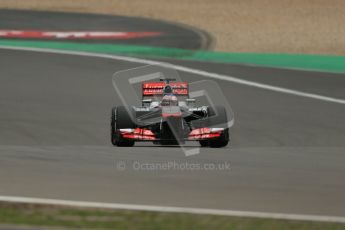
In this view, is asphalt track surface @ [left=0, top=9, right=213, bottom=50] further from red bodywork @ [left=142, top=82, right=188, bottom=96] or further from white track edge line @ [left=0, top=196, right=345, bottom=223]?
white track edge line @ [left=0, top=196, right=345, bottom=223]

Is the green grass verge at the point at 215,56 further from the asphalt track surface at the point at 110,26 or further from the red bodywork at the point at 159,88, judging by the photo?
the red bodywork at the point at 159,88

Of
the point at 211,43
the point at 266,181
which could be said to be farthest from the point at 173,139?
the point at 211,43

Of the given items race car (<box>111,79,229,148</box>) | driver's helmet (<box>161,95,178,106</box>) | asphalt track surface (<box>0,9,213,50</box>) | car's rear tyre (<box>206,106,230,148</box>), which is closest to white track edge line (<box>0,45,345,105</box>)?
asphalt track surface (<box>0,9,213,50</box>)

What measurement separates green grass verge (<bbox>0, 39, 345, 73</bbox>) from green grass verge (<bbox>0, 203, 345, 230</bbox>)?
16.1m

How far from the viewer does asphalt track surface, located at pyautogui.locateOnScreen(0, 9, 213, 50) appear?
2895cm

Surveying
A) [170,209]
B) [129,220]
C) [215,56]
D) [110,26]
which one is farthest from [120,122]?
[110,26]

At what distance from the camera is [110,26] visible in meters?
32.4

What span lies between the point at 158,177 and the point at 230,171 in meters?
1.04

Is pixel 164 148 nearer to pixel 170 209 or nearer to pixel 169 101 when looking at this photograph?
pixel 169 101

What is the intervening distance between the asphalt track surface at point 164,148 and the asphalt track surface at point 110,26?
4689 millimetres

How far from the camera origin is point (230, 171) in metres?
11.7

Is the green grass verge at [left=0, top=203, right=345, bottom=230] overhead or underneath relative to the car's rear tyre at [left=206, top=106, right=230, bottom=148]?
overhead

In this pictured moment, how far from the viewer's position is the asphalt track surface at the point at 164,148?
9.60 m

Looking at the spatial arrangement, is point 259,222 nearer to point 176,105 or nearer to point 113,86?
point 176,105
